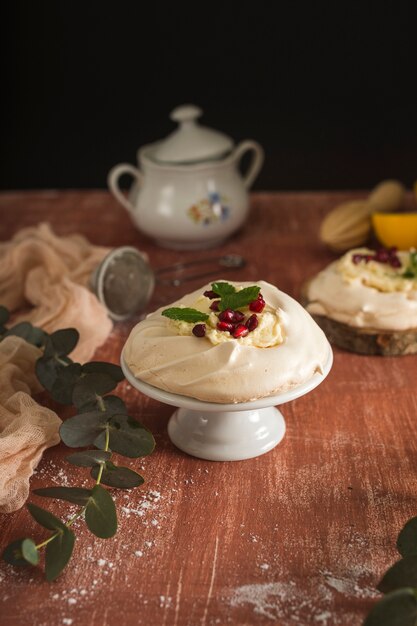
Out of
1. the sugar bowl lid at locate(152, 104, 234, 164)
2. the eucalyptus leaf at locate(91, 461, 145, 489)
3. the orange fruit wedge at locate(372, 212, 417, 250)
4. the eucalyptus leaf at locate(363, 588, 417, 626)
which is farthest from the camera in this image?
the sugar bowl lid at locate(152, 104, 234, 164)

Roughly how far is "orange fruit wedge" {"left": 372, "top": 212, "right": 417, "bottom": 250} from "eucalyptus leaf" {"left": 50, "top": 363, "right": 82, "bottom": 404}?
0.83 m

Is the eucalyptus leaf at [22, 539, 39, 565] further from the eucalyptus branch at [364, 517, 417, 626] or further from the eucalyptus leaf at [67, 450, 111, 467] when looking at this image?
the eucalyptus branch at [364, 517, 417, 626]

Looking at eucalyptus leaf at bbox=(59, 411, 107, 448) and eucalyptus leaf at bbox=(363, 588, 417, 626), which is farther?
eucalyptus leaf at bbox=(59, 411, 107, 448)

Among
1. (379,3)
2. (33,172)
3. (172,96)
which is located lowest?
(33,172)

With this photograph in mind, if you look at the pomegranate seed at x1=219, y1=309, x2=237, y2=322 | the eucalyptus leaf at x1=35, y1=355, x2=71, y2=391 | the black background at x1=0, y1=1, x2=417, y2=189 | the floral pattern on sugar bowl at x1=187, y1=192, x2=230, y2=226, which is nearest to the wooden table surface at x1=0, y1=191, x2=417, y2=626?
the eucalyptus leaf at x1=35, y1=355, x2=71, y2=391

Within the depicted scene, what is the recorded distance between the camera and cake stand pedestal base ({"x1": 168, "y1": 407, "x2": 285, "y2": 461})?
1241 millimetres

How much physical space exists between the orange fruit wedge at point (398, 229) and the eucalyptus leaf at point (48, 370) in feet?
2.68

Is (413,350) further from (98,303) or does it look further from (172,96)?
(172,96)

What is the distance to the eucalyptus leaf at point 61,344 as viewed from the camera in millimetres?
1381

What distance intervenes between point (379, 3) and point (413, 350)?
1.13 meters

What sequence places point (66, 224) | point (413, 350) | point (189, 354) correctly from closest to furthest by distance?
point (189, 354)
point (413, 350)
point (66, 224)

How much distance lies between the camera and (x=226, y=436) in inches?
49.0

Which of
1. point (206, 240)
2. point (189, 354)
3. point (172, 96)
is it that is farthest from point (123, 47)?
point (189, 354)

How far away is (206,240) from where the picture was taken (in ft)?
6.60
